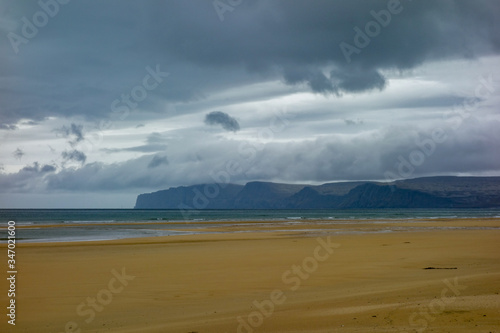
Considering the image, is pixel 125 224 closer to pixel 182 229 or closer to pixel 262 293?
pixel 182 229

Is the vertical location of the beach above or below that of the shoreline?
below

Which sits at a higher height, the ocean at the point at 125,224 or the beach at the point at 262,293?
the ocean at the point at 125,224

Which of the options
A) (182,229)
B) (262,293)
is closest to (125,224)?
(182,229)

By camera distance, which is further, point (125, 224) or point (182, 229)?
point (125, 224)

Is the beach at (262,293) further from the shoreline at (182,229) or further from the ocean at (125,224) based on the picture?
the ocean at (125,224)

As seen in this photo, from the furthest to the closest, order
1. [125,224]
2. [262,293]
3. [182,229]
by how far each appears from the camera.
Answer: [125,224]
[182,229]
[262,293]

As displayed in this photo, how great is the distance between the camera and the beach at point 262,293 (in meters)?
9.77

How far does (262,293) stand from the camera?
14086 millimetres

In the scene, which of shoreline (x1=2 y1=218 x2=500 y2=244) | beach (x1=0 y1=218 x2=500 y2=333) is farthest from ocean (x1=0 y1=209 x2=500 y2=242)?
beach (x1=0 y1=218 x2=500 y2=333)

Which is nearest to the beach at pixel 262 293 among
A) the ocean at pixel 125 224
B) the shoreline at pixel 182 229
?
the shoreline at pixel 182 229

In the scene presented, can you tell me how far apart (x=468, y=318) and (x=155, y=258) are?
17.1 m

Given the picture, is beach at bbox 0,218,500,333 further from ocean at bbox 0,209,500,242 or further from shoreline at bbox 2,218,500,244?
ocean at bbox 0,209,500,242

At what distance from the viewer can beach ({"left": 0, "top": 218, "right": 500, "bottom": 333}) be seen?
32.0ft

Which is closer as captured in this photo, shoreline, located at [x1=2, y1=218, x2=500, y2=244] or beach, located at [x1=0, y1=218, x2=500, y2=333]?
beach, located at [x1=0, y1=218, x2=500, y2=333]
